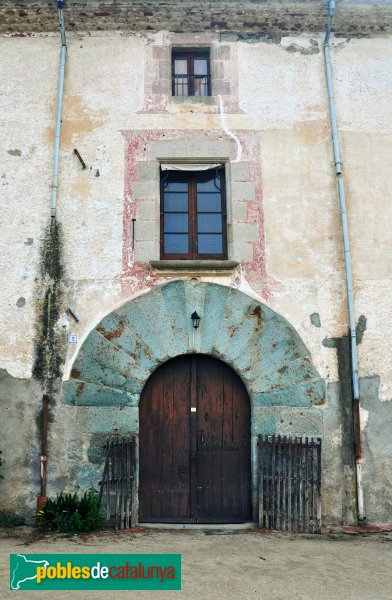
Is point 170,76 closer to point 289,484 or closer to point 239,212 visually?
point 239,212

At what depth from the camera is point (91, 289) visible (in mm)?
7051

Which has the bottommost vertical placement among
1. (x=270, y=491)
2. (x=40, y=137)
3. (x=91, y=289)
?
(x=270, y=491)

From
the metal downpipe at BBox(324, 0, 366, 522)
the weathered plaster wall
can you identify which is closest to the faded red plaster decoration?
the metal downpipe at BBox(324, 0, 366, 522)

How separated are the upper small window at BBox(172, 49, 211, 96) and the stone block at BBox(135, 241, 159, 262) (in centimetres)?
213

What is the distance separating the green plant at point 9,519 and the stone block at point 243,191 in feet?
14.4

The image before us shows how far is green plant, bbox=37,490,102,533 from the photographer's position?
20.2 feet

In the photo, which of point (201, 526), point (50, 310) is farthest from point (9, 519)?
point (50, 310)

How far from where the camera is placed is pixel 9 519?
21.1ft

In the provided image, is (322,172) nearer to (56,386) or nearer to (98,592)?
(56,386)

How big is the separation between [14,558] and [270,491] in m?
2.78

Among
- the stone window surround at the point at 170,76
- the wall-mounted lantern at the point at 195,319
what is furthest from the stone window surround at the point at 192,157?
the wall-mounted lantern at the point at 195,319

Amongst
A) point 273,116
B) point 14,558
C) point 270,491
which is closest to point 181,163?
point 273,116

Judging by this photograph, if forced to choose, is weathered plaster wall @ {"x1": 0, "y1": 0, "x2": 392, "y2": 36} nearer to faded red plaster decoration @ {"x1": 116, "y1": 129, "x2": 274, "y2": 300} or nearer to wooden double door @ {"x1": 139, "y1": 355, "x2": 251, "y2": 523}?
faded red plaster decoration @ {"x1": 116, "y1": 129, "x2": 274, "y2": 300}

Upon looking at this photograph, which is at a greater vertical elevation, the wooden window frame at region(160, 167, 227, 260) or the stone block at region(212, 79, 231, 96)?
the stone block at region(212, 79, 231, 96)
